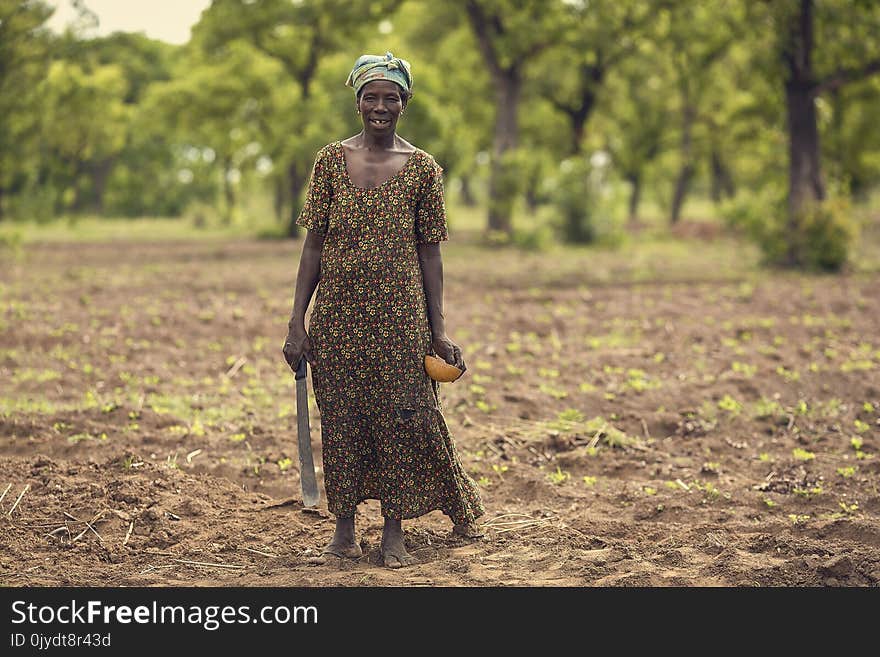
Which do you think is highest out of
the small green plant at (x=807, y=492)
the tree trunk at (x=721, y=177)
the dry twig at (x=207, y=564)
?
the tree trunk at (x=721, y=177)

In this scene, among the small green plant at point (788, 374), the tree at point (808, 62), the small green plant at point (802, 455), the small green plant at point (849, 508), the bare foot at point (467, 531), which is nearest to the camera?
the bare foot at point (467, 531)

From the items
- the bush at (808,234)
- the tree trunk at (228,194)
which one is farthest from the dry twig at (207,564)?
the tree trunk at (228,194)

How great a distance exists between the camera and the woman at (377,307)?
4.47 m

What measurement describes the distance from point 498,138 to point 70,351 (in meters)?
16.0

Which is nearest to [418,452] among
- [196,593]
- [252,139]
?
[196,593]

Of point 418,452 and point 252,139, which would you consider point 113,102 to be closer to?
point 252,139

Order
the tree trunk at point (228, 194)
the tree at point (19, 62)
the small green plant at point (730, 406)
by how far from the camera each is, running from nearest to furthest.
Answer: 1. the small green plant at point (730, 406)
2. the tree at point (19, 62)
3. the tree trunk at point (228, 194)

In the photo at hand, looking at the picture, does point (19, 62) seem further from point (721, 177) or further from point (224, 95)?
point (721, 177)

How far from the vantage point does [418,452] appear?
4680 millimetres

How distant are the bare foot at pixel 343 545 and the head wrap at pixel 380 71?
1.85 meters

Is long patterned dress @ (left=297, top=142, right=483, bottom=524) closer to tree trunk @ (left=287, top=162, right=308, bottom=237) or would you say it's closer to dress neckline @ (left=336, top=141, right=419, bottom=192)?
dress neckline @ (left=336, top=141, right=419, bottom=192)

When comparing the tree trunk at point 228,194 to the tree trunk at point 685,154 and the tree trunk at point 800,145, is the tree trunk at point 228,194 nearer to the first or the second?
the tree trunk at point 685,154

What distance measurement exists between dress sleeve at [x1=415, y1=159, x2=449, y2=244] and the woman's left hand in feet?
1.36

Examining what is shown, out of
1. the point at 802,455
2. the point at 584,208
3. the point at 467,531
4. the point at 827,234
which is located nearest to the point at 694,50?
the point at 584,208
